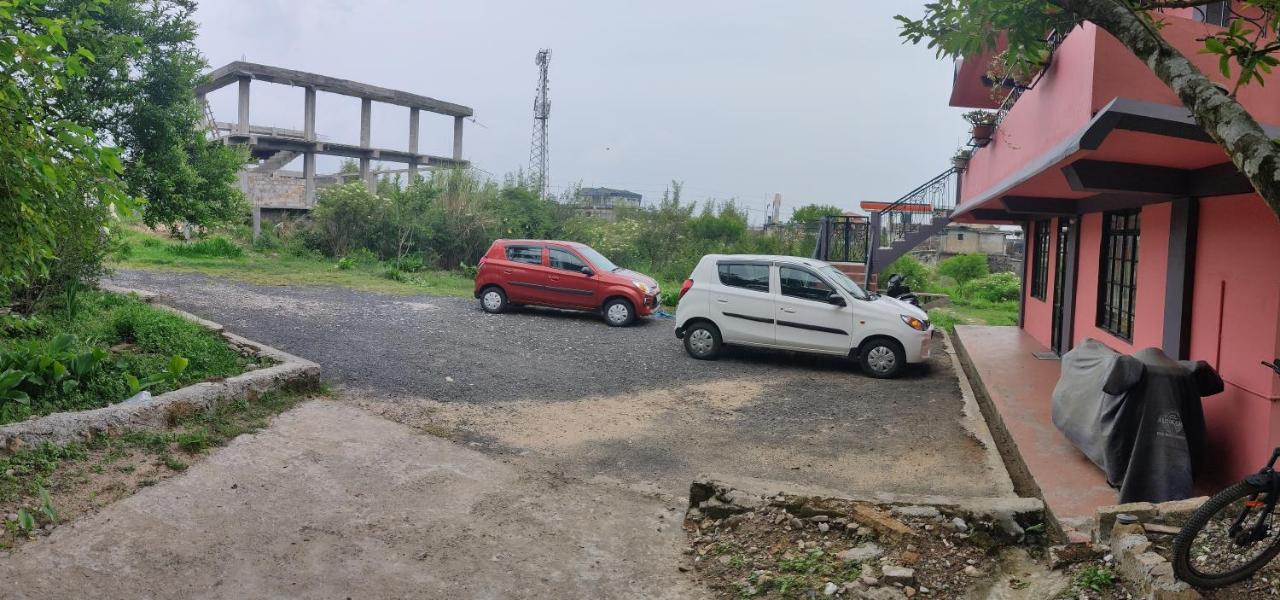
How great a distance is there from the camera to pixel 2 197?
464cm

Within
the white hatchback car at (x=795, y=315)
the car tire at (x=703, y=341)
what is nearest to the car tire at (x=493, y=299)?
the white hatchback car at (x=795, y=315)

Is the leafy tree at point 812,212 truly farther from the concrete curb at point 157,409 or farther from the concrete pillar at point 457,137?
the concrete curb at point 157,409

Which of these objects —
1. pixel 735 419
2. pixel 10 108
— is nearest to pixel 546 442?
pixel 735 419

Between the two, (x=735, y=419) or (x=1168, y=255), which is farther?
(x=735, y=419)

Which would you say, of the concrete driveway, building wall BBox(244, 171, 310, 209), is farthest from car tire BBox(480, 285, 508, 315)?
building wall BBox(244, 171, 310, 209)

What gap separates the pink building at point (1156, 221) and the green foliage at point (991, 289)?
13.7m

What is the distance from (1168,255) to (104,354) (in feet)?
28.4

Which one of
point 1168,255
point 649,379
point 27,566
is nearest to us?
point 27,566

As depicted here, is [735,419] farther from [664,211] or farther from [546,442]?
[664,211]

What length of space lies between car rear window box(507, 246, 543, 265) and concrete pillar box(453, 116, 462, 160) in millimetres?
18161

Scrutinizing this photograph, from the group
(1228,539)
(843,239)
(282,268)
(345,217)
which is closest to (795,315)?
(1228,539)

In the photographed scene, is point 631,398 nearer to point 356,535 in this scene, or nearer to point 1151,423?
point 356,535

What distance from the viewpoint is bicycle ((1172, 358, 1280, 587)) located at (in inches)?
150

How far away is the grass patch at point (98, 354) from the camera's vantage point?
6.55 meters
